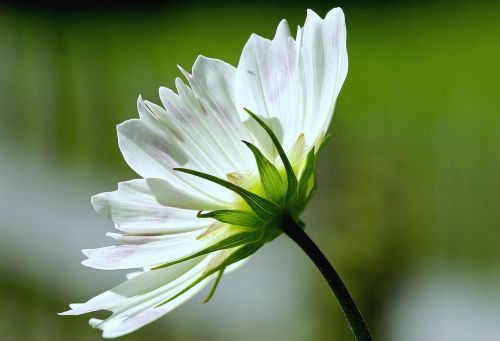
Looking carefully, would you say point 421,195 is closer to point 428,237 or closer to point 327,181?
point 428,237

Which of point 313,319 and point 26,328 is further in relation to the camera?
point 26,328

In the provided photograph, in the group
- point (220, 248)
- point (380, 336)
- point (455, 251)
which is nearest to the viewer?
point (220, 248)

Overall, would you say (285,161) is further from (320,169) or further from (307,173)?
(320,169)

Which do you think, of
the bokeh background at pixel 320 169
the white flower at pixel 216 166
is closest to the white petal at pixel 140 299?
the white flower at pixel 216 166

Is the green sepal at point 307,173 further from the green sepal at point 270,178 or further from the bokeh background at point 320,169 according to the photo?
the bokeh background at point 320,169

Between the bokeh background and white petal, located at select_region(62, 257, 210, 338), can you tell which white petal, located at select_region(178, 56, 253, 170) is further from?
the bokeh background

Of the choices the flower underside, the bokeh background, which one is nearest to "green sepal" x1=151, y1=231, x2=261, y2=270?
the flower underside

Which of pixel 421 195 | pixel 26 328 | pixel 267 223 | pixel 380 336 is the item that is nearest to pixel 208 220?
pixel 267 223
